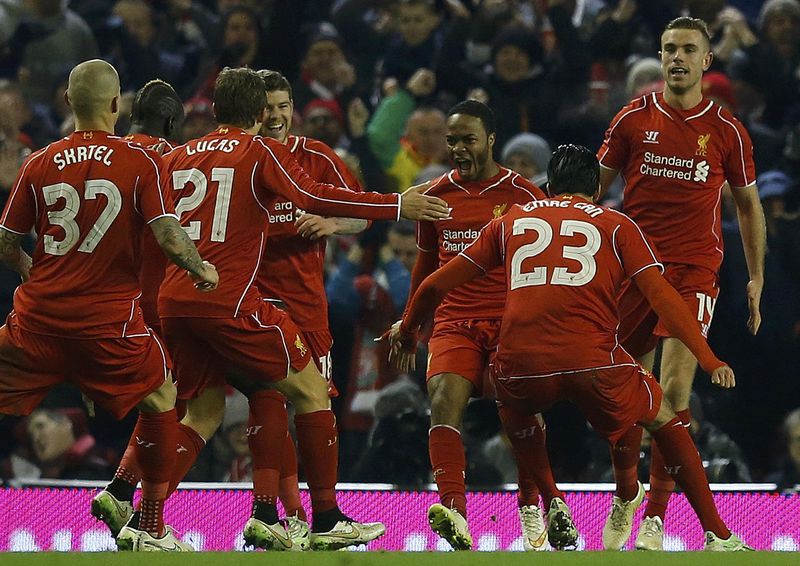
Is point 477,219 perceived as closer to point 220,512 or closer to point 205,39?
point 220,512

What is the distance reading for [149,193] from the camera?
5.62m

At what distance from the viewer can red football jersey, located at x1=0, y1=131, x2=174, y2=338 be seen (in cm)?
562

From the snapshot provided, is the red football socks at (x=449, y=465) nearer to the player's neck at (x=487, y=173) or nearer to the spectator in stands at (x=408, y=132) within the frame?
the player's neck at (x=487, y=173)

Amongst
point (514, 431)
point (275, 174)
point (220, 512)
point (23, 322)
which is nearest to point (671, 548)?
point (514, 431)

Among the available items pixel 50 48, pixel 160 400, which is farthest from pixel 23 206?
pixel 50 48

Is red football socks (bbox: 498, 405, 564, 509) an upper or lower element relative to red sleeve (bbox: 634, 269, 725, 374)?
lower

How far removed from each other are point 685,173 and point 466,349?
4.52ft

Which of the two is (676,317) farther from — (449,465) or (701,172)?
(701,172)

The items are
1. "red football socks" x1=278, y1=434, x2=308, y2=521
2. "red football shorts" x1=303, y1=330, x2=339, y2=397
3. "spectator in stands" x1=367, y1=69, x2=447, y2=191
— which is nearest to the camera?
"red football socks" x1=278, y1=434, x2=308, y2=521

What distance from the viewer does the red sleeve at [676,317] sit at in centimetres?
570

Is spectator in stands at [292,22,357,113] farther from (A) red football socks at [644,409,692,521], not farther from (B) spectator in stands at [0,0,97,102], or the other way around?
(A) red football socks at [644,409,692,521]

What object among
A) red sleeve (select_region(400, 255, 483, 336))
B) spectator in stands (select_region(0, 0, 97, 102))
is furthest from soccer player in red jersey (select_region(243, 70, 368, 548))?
spectator in stands (select_region(0, 0, 97, 102))

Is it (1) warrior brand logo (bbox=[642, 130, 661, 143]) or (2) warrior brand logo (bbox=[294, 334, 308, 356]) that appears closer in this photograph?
(2) warrior brand logo (bbox=[294, 334, 308, 356])

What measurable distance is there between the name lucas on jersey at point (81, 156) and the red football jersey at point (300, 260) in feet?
4.11
